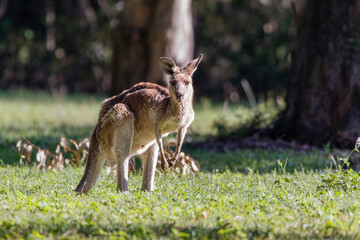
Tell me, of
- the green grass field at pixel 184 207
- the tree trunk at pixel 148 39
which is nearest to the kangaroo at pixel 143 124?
the green grass field at pixel 184 207

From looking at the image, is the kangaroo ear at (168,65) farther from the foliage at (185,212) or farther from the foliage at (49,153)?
the foliage at (49,153)

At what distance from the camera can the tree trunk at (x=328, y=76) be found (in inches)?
350

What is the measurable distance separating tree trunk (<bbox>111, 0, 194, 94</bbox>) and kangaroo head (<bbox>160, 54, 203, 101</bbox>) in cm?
692

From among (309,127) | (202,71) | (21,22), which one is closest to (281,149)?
(309,127)

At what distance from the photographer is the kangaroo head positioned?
16.7ft

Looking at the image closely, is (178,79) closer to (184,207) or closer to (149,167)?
(149,167)

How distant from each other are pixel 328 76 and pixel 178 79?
4595mm

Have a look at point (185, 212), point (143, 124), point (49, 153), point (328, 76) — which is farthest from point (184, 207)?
Answer: point (328, 76)

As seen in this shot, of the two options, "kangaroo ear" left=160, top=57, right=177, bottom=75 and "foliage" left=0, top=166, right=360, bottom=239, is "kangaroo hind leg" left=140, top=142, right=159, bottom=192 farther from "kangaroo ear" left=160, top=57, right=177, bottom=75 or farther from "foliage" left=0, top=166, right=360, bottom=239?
"kangaroo ear" left=160, top=57, right=177, bottom=75

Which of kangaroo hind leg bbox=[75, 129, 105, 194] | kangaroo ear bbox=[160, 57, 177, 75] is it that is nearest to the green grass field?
kangaroo hind leg bbox=[75, 129, 105, 194]

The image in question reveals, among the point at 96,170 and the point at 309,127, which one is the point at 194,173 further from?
the point at 309,127

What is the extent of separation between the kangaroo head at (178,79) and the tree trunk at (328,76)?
4.33 m

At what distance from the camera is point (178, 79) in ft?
16.8

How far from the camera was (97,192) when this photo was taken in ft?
17.6
